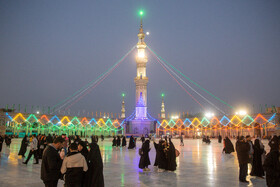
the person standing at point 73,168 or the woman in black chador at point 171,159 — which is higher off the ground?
the person standing at point 73,168

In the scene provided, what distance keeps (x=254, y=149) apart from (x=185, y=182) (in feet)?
8.51

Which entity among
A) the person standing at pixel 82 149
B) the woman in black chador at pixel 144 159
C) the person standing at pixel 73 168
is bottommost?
the woman in black chador at pixel 144 159

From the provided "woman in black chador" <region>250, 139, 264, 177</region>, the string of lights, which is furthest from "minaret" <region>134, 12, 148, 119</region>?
"woman in black chador" <region>250, 139, 264, 177</region>

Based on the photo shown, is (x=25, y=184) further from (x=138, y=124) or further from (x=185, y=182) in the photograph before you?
(x=138, y=124)

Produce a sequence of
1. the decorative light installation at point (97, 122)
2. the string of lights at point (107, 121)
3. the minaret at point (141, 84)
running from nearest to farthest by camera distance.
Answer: the string of lights at point (107, 121), the decorative light installation at point (97, 122), the minaret at point (141, 84)

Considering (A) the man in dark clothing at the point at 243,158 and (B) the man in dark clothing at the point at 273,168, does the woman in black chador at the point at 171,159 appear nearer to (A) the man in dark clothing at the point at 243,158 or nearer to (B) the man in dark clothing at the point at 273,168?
(A) the man in dark clothing at the point at 243,158

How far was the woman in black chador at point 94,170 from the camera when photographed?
4477mm

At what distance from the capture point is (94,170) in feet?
14.8

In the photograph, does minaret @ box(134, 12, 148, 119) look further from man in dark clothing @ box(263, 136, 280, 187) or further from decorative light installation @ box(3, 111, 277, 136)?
man in dark clothing @ box(263, 136, 280, 187)

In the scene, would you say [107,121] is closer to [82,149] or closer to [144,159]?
[144,159]

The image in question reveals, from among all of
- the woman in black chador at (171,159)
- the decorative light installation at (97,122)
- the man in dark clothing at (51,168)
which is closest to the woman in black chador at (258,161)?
the woman in black chador at (171,159)

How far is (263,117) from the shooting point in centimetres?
3303

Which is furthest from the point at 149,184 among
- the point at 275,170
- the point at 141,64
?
the point at 141,64

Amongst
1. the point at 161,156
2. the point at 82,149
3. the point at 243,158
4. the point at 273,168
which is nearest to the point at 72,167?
the point at 82,149
